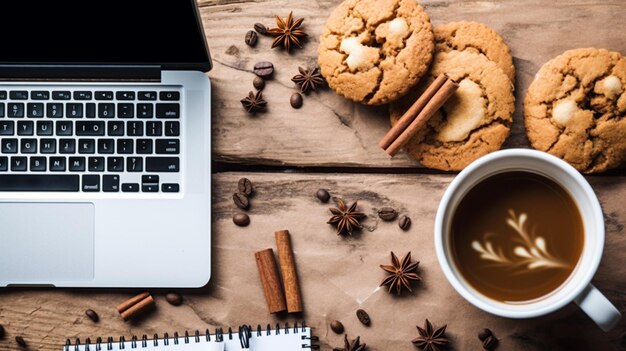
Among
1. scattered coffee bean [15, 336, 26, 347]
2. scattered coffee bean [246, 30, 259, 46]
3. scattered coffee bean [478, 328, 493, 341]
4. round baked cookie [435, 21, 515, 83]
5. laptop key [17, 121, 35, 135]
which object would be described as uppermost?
scattered coffee bean [246, 30, 259, 46]

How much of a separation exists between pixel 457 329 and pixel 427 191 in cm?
24

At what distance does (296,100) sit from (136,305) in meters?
0.45

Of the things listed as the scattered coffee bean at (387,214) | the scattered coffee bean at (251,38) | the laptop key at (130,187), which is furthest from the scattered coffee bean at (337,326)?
the scattered coffee bean at (251,38)

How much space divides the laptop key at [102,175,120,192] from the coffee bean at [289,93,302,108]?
1.06 feet

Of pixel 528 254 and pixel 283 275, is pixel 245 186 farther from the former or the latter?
pixel 528 254

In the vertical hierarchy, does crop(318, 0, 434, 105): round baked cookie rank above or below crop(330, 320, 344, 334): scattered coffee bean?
above

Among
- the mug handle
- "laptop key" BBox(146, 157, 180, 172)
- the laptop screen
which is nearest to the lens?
the mug handle

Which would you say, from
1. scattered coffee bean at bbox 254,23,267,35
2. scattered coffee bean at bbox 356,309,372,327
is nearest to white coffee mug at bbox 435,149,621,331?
scattered coffee bean at bbox 356,309,372,327

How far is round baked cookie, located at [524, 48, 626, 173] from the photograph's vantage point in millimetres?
1063

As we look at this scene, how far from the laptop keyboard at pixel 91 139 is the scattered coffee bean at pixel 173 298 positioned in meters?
0.18

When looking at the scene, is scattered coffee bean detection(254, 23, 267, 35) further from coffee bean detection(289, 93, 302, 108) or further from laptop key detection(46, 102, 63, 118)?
laptop key detection(46, 102, 63, 118)

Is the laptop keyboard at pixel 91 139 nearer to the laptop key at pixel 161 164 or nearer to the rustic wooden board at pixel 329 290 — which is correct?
the laptop key at pixel 161 164

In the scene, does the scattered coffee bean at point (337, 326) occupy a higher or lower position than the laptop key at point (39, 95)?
lower

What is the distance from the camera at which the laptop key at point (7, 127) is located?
3.70 ft
